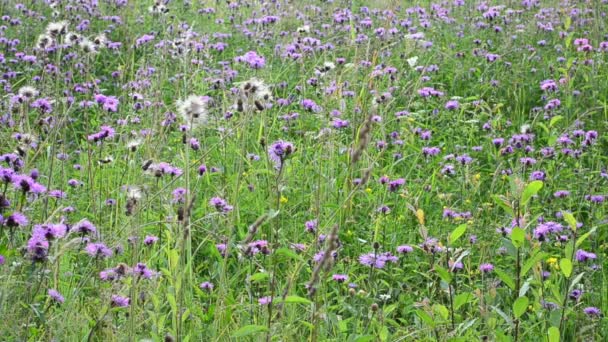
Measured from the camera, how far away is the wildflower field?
6.19 feet

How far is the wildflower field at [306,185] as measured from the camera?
1.89m

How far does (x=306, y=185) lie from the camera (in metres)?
3.39

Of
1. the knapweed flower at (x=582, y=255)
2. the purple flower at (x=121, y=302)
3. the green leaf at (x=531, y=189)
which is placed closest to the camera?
the green leaf at (x=531, y=189)

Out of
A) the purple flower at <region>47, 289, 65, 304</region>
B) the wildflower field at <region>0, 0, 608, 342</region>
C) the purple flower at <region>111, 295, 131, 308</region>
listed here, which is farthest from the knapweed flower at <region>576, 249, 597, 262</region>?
the purple flower at <region>47, 289, 65, 304</region>

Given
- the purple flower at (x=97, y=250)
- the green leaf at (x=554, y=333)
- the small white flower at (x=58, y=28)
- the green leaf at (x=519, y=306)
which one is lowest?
the purple flower at (x=97, y=250)

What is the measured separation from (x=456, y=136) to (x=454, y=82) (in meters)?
0.96

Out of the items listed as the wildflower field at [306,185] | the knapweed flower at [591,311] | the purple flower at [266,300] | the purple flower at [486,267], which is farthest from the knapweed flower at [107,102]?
the knapweed flower at [591,311]

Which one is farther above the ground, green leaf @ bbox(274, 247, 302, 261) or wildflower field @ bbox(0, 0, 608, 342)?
green leaf @ bbox(274, 247, 302, 261)

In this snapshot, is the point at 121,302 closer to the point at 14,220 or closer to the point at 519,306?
the point at 14,220

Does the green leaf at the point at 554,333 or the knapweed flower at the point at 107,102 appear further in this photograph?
the knapweed flower at the point at 107,102

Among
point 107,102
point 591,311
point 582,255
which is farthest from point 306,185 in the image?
point 591,311

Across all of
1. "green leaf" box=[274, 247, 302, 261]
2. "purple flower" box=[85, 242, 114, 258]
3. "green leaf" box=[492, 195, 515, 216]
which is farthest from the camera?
"purple flower" box=[85, 242, 114, 258]

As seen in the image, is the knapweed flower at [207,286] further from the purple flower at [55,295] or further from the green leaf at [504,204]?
the green leaf at [504,204]

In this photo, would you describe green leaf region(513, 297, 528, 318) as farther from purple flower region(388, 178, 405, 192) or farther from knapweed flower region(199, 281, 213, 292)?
purple flower region(388, 178, 405, 192)
